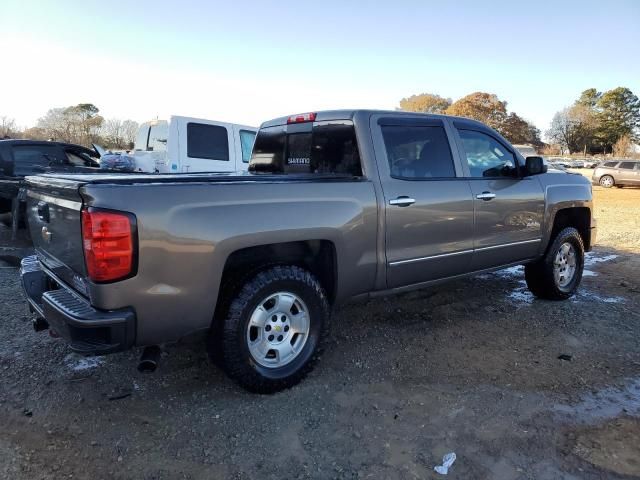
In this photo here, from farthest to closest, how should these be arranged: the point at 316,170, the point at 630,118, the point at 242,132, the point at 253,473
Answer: the point at 630,118 → the point at 242,132 → the point at 316,170 → the point at 253,473

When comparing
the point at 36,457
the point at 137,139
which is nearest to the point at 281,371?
the point at 36,457

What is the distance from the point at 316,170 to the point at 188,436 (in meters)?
2.26

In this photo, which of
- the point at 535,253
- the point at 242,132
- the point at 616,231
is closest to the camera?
the point at 535,253

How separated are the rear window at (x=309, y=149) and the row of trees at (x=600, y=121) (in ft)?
324

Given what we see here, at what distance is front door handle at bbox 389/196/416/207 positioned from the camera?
3609 millimetres

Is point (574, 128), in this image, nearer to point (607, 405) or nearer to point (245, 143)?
point (245, 143)

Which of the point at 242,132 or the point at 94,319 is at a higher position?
the point at 242,132

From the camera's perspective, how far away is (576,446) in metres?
2.68

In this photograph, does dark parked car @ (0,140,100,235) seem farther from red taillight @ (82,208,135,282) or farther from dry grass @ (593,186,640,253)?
dry grass @ (593,186,640,253)

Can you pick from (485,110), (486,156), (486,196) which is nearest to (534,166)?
(486,156)

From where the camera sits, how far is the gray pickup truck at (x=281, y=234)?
8.29ft

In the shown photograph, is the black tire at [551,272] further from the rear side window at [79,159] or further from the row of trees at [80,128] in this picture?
the row of trees at [80,128]

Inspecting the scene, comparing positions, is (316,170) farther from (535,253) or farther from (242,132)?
(242,132)

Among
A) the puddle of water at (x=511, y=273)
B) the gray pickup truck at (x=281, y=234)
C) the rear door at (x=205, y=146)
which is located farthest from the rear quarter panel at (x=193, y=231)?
the rear door at (x=205, y=146)
